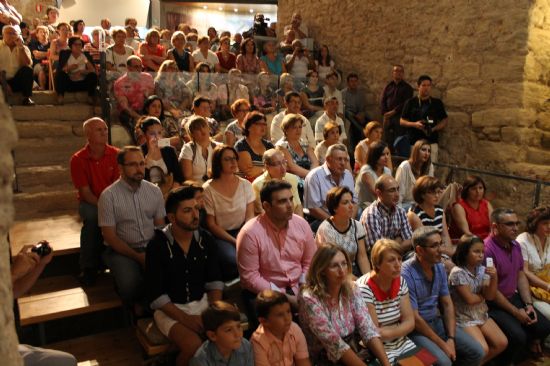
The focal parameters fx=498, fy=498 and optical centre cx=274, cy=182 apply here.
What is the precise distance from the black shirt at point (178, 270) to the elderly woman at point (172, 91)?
3019 mm

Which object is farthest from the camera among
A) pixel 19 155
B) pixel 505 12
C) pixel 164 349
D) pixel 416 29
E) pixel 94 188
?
pixel 416 29

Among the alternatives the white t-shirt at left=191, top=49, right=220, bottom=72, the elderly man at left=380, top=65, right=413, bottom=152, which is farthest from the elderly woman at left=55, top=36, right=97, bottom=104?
the elderly man at left=380, top=65, right=413, bottom=152

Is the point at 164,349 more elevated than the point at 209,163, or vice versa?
the point at 209,163

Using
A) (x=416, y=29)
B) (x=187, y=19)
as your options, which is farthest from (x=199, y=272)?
(x=187, y=19)

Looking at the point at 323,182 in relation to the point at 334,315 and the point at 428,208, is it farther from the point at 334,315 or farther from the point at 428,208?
the point at 334,315

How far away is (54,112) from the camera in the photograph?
582cm

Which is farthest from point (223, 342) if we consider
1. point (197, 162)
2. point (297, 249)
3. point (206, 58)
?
point (206, 58)

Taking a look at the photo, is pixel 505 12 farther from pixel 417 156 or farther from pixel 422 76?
pixel 417 156

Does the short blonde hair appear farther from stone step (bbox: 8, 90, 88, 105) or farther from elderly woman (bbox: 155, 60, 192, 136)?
stone step (bbox: 8, 90, 88, 105)

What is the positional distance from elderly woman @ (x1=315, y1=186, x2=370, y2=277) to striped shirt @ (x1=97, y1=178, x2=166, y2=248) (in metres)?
1.15

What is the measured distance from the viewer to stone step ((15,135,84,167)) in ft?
17.1

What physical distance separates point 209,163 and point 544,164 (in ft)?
12.2

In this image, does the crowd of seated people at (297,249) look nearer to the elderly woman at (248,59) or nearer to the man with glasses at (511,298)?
the man with glasses at (511,298)

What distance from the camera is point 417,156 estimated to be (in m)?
4.72
